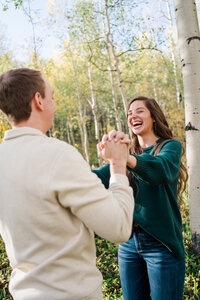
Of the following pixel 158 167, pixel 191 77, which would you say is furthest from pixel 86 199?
pixel 191 77

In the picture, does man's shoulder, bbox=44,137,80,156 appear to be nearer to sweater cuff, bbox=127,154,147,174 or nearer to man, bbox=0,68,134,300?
man, bbox=0,68,134,300

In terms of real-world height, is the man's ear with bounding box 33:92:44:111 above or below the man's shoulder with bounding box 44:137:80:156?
above

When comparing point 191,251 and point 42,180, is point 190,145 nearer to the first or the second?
point 191,251

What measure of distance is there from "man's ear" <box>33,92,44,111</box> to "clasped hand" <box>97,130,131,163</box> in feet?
1.42

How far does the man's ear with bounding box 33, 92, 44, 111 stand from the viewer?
109 cm

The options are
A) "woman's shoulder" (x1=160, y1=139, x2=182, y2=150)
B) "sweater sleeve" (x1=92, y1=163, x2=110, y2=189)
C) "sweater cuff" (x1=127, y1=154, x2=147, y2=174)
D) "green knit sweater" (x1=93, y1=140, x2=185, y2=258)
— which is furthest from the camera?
"sweater sleeve" (x1=92, y1=163, x2=110, y2=189)

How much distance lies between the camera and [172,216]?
1740mm

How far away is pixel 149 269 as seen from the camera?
1.70 metres

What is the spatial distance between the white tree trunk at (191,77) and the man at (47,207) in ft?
8.62

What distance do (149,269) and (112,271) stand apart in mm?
2355

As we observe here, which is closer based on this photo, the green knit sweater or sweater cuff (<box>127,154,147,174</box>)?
sweater cuff (<box>127,154,147,174</box>)

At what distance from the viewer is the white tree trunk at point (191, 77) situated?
10.9 ft

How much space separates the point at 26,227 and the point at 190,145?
117 inches

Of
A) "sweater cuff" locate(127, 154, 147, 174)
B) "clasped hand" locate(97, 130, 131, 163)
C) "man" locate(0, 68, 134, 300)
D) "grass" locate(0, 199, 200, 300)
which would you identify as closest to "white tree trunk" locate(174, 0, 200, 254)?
"grass" locate(0, 199, 200, 300)
